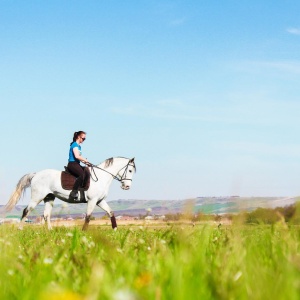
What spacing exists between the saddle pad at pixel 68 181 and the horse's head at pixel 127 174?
4.78 ft

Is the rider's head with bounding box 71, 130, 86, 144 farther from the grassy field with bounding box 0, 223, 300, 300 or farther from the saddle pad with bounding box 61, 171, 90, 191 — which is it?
the grassy field with bounding box 0, 223, 300, 300

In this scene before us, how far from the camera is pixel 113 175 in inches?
885

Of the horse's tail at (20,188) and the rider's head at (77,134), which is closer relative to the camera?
the rider's head at (77,134)

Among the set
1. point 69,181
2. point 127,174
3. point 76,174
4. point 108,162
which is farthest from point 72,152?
point 127,174

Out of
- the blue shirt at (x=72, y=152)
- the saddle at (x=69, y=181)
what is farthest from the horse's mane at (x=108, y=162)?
the blue shirt at (x=72, y=152)

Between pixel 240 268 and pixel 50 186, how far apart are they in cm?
1991

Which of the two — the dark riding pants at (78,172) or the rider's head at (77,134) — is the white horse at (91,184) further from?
the rider's head at (77,134)

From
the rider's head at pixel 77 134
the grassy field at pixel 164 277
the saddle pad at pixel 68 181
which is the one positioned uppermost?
the rider's head at pixel 77 134

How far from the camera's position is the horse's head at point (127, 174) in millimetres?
22516

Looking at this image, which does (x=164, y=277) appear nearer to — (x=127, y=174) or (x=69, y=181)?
(x=69, y=181)

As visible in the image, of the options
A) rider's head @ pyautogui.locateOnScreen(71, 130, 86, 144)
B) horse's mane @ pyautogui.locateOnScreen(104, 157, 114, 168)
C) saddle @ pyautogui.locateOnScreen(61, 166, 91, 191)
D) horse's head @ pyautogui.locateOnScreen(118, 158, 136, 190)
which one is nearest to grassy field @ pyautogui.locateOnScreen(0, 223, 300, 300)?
rider's head @ pyautogui.locateOnScreen(71, 130, 86, 144)

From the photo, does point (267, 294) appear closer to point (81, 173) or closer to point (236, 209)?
point (236, 209)

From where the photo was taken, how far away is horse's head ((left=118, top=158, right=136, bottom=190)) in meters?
22.5

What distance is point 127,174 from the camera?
74.4 ft
